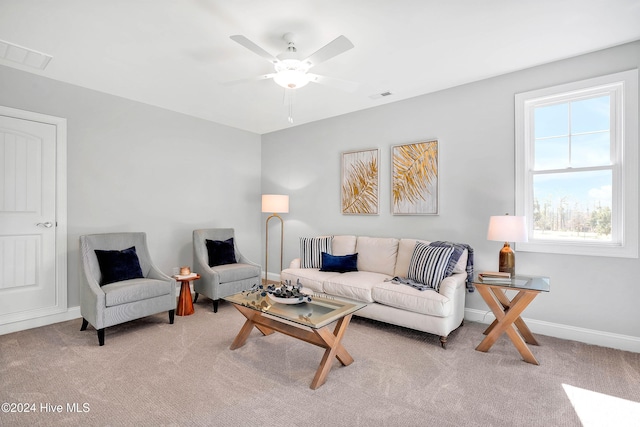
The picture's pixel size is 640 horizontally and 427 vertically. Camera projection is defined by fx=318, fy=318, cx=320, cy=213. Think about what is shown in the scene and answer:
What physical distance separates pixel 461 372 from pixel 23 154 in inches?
181

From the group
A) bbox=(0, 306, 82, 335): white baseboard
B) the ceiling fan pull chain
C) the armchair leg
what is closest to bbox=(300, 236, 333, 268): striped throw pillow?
the ceiling fan pull chain

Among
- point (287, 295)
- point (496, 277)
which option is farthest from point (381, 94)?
point (287, 295)

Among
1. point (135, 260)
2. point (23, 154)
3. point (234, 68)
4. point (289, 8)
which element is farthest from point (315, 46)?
point (23, 154)

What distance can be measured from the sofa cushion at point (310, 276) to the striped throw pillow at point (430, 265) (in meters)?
0.94

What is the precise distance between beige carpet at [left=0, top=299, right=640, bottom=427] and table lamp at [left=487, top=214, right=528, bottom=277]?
2.45 feet

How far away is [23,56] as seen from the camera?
9.77 ft

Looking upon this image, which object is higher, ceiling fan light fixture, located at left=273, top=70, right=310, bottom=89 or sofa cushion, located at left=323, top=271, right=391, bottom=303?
ceiling fan light fixture, located at left=273, top=70, right=310, bottom=89

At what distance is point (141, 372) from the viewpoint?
2.41 meters

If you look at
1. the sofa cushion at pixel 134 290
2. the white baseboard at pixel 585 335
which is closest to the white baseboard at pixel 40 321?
the sofa cushion at pixel 134 290

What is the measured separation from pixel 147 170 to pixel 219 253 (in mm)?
1475

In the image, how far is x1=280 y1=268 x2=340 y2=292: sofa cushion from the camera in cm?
370

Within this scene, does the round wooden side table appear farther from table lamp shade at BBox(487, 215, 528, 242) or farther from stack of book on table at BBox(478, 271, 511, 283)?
table lamp shade at BBox(487, 215, 528, 242)

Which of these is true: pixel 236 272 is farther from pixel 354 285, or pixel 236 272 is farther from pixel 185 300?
pixel 354 285

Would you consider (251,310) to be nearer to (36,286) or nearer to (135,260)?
(135,260)
